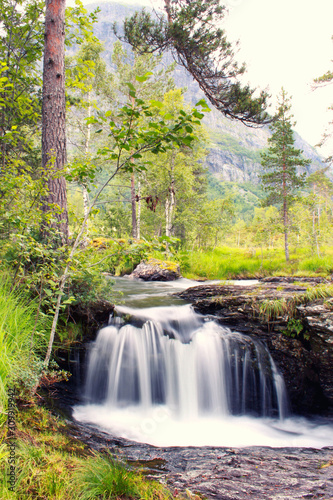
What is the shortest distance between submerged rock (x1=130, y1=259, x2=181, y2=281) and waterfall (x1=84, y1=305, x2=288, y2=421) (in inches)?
254

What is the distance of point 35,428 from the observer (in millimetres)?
2279

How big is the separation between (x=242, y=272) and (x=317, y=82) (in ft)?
33.6

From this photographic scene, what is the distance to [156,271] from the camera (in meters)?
11.8

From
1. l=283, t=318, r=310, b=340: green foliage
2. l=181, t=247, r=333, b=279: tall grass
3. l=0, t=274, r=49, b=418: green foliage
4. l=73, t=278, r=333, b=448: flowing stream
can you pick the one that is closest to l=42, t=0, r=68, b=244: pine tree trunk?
l=0, t=274, r=49, b=418: green foliage

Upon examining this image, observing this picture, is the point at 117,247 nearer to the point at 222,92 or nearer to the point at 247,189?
the point at 222,92

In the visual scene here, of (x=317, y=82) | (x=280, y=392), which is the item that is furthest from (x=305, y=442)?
(x=317, y=82)

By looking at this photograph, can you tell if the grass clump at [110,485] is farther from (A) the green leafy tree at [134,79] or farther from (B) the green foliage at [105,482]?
(A) the green leafy tree at [134,79]

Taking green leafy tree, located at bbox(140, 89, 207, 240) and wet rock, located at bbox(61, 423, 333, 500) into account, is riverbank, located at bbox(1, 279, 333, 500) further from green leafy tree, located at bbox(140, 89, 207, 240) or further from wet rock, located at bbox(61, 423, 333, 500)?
green leafy tree, located at bbox(140, 89, 207, 240)

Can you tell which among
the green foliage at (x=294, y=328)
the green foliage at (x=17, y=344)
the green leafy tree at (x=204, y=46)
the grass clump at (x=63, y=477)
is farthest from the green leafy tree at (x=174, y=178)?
the grass clump at (x=63, y=477)

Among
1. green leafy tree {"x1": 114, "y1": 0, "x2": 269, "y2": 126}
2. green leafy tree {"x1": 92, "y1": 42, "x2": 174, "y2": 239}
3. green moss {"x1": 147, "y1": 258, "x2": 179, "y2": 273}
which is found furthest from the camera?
green leafy tree {"x1": 92, "y1": 42, "x2": 174, "y2": 239}

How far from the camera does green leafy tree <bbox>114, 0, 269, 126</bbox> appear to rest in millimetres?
5918

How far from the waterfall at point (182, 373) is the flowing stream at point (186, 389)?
15 mm

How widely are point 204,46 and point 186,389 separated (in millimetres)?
7448

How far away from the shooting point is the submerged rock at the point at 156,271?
11727 millimetres
